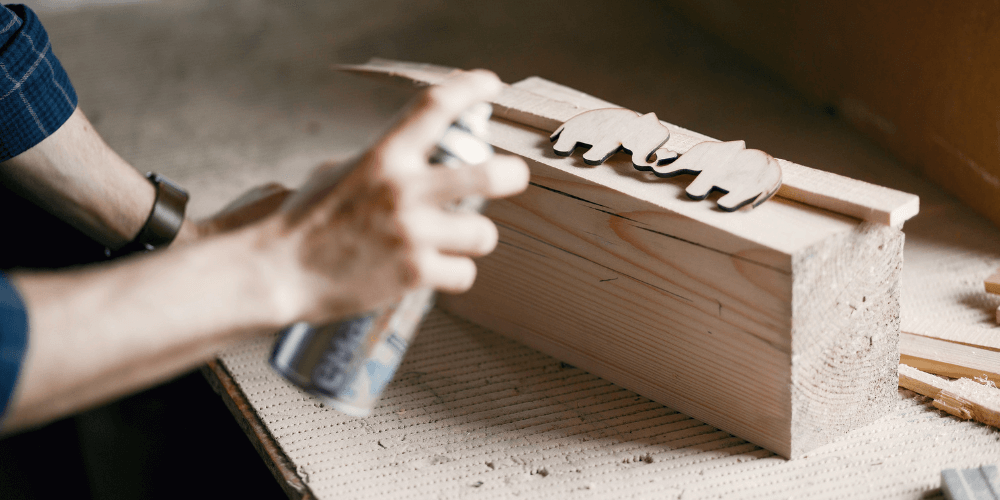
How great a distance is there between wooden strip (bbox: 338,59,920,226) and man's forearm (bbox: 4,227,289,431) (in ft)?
2.09

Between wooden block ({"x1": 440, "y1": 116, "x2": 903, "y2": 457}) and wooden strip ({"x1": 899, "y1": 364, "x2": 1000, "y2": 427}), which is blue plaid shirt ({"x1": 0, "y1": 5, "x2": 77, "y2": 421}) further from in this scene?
wooden strip ({"x1": 899, "y1": 364, "x2": 1000, "y2": 427})

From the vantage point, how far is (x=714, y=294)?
874mm

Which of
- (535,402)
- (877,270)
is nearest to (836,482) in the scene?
(877,270)

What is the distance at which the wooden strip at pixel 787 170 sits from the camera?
2.72 feet

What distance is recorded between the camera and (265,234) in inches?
22.0

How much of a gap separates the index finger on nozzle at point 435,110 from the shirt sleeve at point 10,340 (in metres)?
0.28

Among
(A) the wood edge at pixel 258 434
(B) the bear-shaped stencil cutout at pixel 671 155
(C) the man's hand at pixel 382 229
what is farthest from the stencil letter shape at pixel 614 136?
(A) the wood edge at pixel 258 434

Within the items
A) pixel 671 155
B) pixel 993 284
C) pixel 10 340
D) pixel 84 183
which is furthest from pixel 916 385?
pixel 84 183

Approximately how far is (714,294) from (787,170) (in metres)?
0.20

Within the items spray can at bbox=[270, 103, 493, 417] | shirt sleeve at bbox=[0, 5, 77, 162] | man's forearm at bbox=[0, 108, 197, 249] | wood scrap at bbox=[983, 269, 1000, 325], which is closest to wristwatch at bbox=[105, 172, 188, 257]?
man's forearm at bbox=[0, 108, 197, 249]

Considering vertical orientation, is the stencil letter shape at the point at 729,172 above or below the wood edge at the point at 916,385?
Result: above

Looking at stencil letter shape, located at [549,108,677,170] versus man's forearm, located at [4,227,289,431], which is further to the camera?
stencil letter shape, located at [549,108,677,170]

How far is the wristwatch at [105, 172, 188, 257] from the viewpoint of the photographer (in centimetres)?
113

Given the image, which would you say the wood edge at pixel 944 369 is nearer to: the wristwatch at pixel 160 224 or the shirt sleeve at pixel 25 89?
the wristwatch at pixel 160 224
